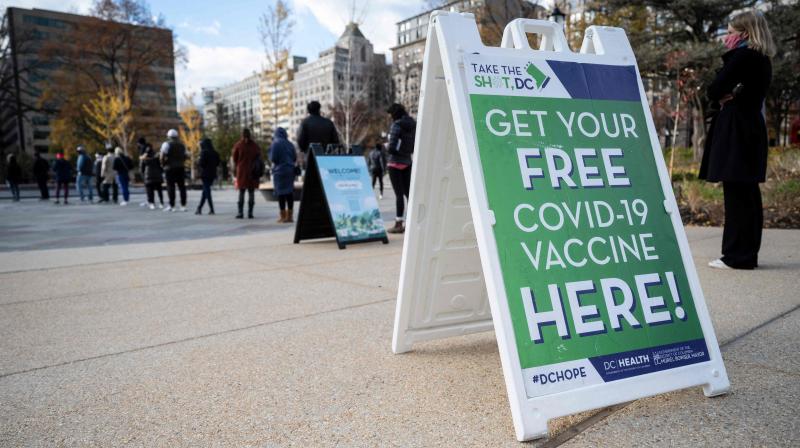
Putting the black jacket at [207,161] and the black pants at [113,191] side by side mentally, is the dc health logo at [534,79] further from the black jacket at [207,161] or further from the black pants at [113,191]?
the black pants at [113,191]

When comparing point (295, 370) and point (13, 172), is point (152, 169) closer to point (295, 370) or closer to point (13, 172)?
point (13, 172)

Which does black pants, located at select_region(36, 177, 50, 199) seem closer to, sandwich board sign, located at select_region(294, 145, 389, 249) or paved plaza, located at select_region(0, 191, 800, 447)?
sandwich board sign, located at select_region(294, 145, 389, 249)

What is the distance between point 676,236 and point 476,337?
49.4 inches

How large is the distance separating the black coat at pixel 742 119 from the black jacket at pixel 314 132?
209 inches

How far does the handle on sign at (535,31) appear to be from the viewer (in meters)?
2.33

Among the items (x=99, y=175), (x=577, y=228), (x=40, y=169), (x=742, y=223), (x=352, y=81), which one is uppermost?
(x=352, y=81)

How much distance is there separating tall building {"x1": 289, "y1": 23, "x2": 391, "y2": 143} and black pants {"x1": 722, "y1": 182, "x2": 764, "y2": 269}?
14.0 metres

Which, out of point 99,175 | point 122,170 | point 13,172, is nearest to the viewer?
point 122,170

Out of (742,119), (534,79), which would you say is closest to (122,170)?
(742,119)

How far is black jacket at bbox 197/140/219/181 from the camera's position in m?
11.8

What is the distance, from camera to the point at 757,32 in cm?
419

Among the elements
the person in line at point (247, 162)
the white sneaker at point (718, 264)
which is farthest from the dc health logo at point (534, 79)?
the person in line at point (247, 162)

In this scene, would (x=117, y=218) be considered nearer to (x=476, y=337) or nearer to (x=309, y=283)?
(x=309, y=283)

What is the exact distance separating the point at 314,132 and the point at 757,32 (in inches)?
225
